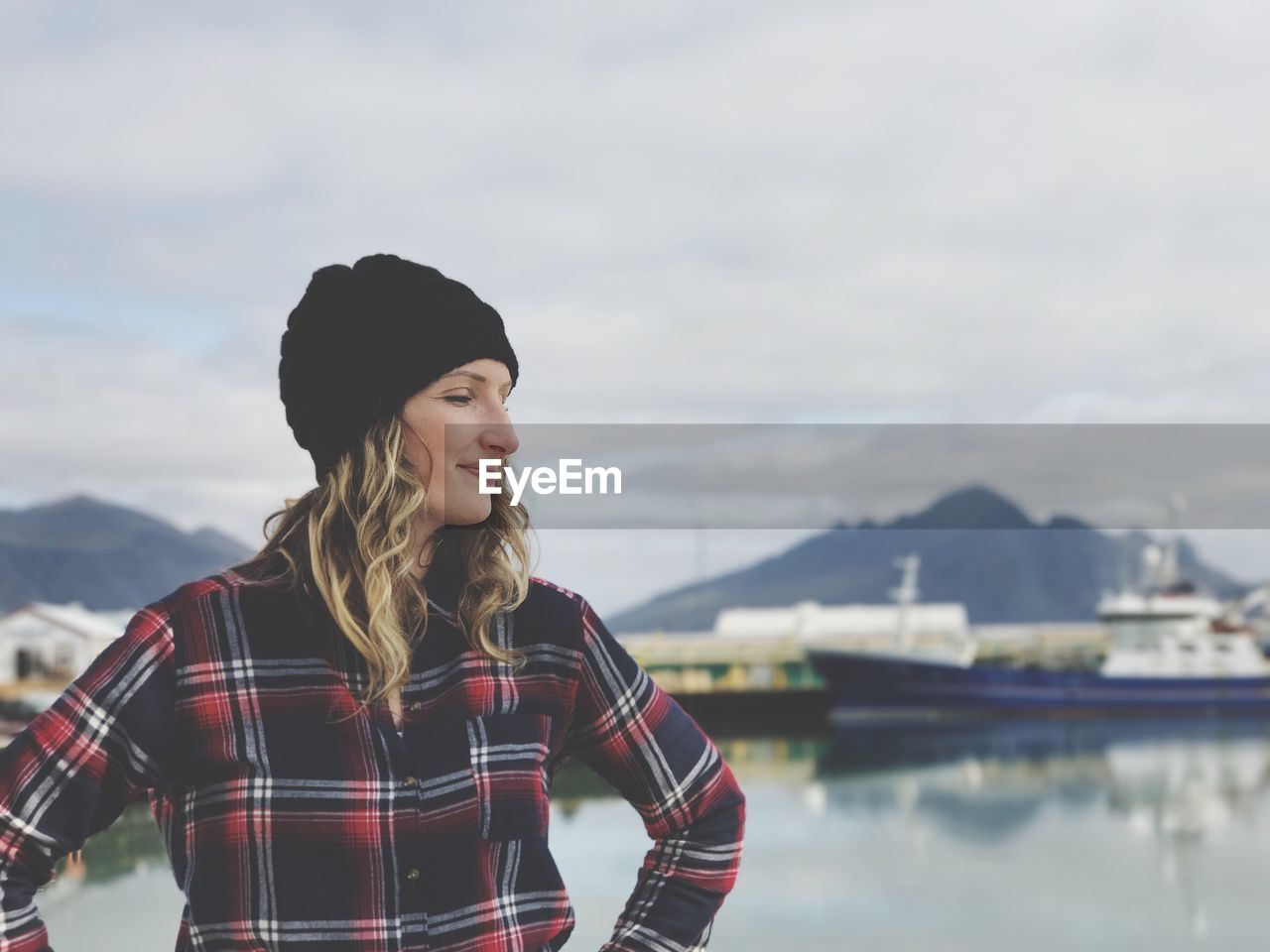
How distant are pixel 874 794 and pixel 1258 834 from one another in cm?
743

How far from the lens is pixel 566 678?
4.51 ft

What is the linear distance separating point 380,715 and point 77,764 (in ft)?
0.89

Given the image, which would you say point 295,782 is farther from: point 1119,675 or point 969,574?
point 969,574

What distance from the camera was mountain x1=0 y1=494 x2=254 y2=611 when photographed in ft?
482

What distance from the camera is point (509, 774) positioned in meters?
1.30

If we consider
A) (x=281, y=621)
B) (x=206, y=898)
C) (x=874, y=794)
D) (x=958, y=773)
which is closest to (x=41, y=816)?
(x=206, y=898)

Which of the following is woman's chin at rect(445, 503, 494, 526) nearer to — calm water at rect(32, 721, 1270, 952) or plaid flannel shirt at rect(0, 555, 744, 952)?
plaid flannel shirt at rect(0, 555, 744, 952)

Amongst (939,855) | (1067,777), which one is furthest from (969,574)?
(939,855)

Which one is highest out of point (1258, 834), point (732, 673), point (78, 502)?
point (78, 502)

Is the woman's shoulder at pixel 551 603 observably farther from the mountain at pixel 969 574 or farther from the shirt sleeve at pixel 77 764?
the mountain at pixel 969 574

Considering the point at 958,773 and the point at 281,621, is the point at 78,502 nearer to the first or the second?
the point at 958,773

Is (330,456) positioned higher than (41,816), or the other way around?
(330,456)

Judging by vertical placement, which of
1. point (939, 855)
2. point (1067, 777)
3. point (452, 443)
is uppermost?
point (452, 443)

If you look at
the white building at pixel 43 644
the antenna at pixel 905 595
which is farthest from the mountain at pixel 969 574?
the white building at pixel 43 644
